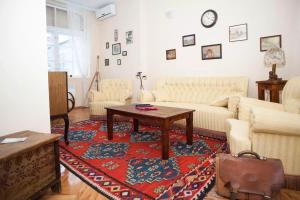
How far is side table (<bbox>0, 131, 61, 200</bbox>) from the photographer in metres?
1.27

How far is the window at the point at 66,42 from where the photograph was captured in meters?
5.39

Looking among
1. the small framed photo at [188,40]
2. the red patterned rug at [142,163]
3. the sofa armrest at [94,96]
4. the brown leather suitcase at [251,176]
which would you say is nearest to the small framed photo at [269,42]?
the small framed photo at [188,40]

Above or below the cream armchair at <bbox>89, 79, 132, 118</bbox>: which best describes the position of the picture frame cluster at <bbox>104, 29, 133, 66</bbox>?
above

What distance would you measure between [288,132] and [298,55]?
7.41 ft

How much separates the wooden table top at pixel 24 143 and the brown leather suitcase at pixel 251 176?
1.33 meters

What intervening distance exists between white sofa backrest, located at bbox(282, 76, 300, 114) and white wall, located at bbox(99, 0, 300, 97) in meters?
1.35

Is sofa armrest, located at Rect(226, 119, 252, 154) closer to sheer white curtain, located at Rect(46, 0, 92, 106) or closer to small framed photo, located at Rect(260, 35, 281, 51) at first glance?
small framed photo, located at Rect(260, 35, 281, 51)

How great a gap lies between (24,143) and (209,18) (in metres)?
3.84

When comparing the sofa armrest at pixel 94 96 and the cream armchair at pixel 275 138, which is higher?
the sofa armrest at pixel 94 96

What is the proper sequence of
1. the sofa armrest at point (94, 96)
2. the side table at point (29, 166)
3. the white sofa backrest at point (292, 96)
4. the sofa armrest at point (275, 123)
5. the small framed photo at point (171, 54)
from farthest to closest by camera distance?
the small framed photo at point (171, 54)
the sofa armrest at point (94, 96)
the white sofa backrest at point (292, 96)
the sofa armrest at point (275, 123)
the side table at point (29, 166)

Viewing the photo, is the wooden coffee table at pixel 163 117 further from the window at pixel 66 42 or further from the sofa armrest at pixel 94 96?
the window at pixel 66 42

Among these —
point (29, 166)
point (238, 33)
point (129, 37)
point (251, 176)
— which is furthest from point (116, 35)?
point (251, 176)

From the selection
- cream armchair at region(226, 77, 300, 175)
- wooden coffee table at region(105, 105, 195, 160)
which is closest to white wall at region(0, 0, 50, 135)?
wooden coffee table at region(105, 105, 195, 160)

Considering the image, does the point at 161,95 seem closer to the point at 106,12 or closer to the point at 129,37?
the point at 129,37
